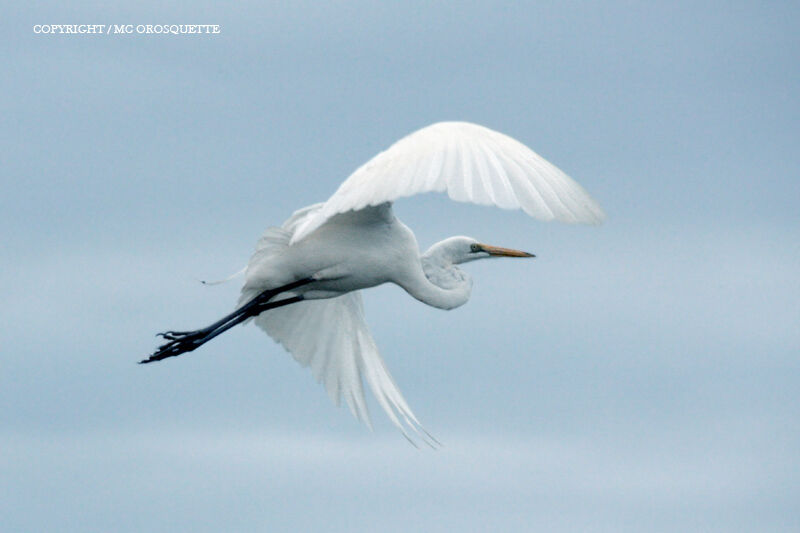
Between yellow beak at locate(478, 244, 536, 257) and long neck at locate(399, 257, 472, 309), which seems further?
yellow beak at locate(478, 244, 536, 257)

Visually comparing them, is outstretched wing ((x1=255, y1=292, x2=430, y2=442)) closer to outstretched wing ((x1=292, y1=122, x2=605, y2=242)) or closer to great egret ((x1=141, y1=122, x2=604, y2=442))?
great egret ((x1=141, y1=122, x2=604, y2=442))

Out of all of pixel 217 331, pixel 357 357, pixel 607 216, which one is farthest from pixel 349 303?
pixel 607 216

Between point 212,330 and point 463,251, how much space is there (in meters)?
3.13

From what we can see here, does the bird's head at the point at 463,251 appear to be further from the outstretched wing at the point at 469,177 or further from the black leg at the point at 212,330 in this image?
the outstretched wing at the point at 469,177

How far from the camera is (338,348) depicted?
65.7 ft

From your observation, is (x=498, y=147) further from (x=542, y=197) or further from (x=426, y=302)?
(x=426, y=302)

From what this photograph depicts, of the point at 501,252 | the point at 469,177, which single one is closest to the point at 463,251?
the point at 501,252

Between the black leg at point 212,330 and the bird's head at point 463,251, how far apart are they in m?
1.77

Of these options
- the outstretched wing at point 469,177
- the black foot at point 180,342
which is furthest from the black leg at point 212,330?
the outstretched wing at point 469,177

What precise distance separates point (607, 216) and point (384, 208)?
373cm

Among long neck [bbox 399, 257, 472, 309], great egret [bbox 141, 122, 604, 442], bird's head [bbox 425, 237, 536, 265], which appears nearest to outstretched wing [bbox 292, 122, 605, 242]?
great egret [bbox 141, 122, 604, 442]

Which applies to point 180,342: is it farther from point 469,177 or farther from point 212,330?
point 469,177

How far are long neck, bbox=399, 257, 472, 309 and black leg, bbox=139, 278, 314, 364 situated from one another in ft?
4.41

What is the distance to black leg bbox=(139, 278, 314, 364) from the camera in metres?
18.4
